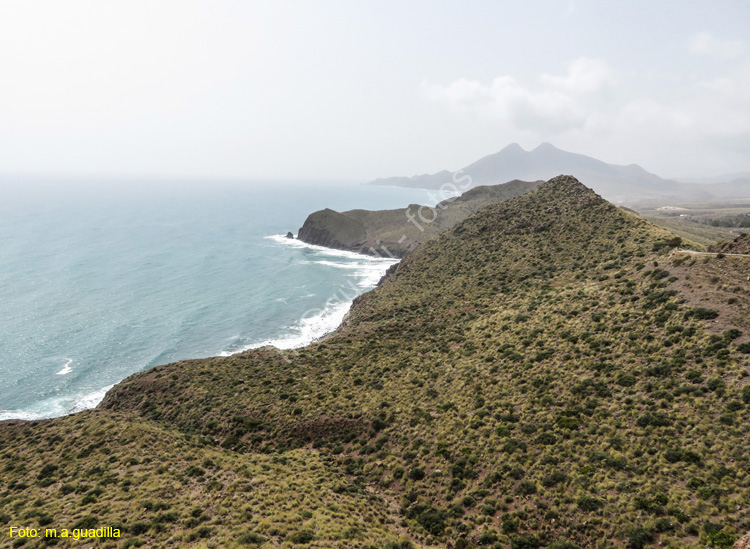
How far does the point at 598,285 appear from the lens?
1815 inches

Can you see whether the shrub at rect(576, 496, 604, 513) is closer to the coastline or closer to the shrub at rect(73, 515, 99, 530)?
the shrub at rect(73, 515, 99, 530)

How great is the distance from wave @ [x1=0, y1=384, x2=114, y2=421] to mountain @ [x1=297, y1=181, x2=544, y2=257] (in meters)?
107

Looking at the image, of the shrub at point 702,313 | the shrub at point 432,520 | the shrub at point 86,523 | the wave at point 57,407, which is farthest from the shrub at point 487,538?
the wave at point 57,407

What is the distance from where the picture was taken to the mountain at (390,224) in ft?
493

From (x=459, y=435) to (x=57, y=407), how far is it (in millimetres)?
57345

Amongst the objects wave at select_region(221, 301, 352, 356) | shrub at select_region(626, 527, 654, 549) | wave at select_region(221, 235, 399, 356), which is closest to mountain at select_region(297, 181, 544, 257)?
wave at select_region(221, 235, 399, 356)

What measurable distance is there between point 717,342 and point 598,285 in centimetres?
1791

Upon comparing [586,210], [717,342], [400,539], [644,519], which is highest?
[586,210]

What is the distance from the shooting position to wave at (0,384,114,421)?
48.8 metres

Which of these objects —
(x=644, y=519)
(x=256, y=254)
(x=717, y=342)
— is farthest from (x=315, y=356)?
(x=256, y=254)

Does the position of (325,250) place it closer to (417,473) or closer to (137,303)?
(137,303)

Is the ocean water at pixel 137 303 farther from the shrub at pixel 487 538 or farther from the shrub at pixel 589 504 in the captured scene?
the shrub at pixel 589 504

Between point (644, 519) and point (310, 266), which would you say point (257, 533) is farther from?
point (310, 266)

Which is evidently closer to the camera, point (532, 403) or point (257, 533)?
point (257, 533)
